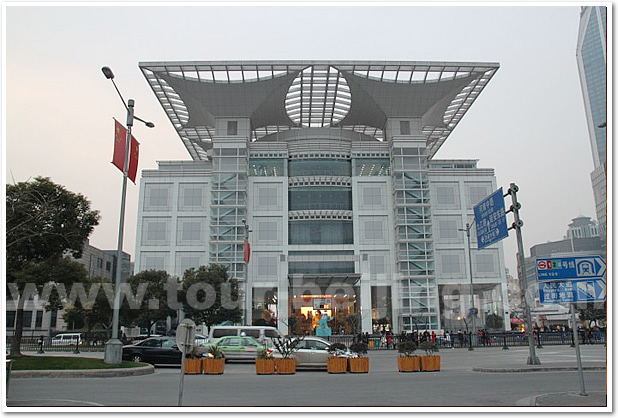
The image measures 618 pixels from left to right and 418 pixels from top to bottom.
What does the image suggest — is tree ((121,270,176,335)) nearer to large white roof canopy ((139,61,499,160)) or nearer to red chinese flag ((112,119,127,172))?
large white roof canopy ((139,61,499,160))

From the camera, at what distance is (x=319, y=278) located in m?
61.2

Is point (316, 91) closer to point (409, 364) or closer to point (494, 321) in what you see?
point (494, 321)

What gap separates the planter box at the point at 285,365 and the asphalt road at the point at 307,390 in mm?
1063

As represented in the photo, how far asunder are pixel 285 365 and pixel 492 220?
1065 centimetres

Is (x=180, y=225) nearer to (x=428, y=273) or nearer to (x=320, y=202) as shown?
(x=320, y=202)

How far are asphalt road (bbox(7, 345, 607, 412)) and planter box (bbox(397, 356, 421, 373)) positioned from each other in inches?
56.0

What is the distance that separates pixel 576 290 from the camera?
1213 centimetres

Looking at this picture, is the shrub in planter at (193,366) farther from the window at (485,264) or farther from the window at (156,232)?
the window at (485,264)

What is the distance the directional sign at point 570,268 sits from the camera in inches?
468

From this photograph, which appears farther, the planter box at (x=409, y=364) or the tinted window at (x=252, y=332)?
the tinted window at (x=252, y=332)

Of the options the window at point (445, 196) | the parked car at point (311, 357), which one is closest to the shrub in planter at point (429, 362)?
the parked car at point (311, 357)

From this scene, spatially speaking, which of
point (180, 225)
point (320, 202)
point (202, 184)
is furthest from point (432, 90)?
point (180, 225)

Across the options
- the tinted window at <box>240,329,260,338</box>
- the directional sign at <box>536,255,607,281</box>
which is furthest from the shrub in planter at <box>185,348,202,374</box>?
the directional sign at <box>536,255,607,281</box>
